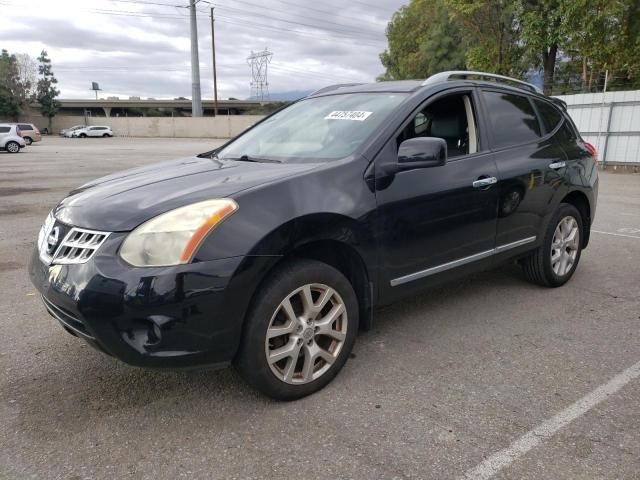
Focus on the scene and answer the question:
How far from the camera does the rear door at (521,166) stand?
388 cm

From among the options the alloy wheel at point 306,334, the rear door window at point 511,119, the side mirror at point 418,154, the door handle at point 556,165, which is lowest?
the alloy wheel at point 306,334

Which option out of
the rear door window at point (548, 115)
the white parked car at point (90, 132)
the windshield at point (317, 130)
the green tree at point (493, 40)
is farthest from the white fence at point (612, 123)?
the white parked car at point (90, 132)

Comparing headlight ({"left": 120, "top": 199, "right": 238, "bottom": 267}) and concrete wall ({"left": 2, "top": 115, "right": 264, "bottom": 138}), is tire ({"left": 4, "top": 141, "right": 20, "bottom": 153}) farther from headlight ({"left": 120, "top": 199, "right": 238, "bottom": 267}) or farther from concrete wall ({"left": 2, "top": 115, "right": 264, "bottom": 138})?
headlight ({"left": 120, "top": 199, "right": 238, "bottom": 267})

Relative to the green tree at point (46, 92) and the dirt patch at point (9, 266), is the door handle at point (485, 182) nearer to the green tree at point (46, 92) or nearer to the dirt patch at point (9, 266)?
the dirt patch at point (9, 266)

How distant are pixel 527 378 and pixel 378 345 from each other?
932 mm

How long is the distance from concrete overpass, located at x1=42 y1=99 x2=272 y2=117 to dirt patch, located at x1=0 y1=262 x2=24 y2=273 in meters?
94.1

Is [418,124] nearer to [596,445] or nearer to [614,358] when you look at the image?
[614,358]

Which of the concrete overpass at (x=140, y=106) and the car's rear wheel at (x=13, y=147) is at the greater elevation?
the concrete overpass at (x=140, y=106)

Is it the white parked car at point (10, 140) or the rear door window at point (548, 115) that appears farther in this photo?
the white parked car at point (10, 140)

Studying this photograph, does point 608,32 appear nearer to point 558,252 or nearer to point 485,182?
point 558,252

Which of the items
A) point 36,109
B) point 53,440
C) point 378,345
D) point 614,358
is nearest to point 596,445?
point 614,358

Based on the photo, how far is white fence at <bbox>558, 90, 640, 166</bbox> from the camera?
50.1 feet

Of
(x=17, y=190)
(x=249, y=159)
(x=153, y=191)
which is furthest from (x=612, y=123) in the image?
(x=153, y=191)

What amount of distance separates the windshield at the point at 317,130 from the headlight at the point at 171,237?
37.2 inches
